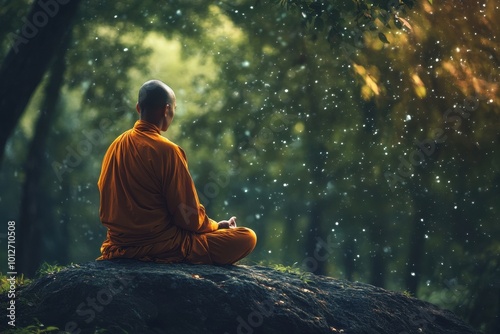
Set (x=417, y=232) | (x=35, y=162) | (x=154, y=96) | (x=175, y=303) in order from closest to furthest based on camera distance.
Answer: (x=175, y=303), (x=154, y=96), (x=35, y=162), (x=417, y=232)

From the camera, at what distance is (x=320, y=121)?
55.9ft

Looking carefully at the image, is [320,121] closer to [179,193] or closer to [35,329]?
[179,193]

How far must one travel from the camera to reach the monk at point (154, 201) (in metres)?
6.10

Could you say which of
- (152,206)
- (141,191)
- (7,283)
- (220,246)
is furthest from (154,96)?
(7,283)

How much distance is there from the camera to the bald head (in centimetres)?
621

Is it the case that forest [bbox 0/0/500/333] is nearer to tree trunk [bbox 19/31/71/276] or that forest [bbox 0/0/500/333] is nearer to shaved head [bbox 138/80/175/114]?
tree trunk [bbox 19/31/71/276]

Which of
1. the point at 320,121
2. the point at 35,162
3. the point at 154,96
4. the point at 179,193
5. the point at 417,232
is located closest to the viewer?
the point at 179,193

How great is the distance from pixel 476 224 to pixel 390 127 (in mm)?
3804

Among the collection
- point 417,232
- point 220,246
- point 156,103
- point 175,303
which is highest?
point 417,232

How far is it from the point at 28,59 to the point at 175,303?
418cm

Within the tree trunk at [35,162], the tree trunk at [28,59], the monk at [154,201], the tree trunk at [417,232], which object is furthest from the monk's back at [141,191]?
the tree trunk at [417,232]

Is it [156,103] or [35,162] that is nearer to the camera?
[156,103]

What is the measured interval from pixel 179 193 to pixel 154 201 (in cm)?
26

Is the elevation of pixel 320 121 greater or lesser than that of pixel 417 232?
greater
